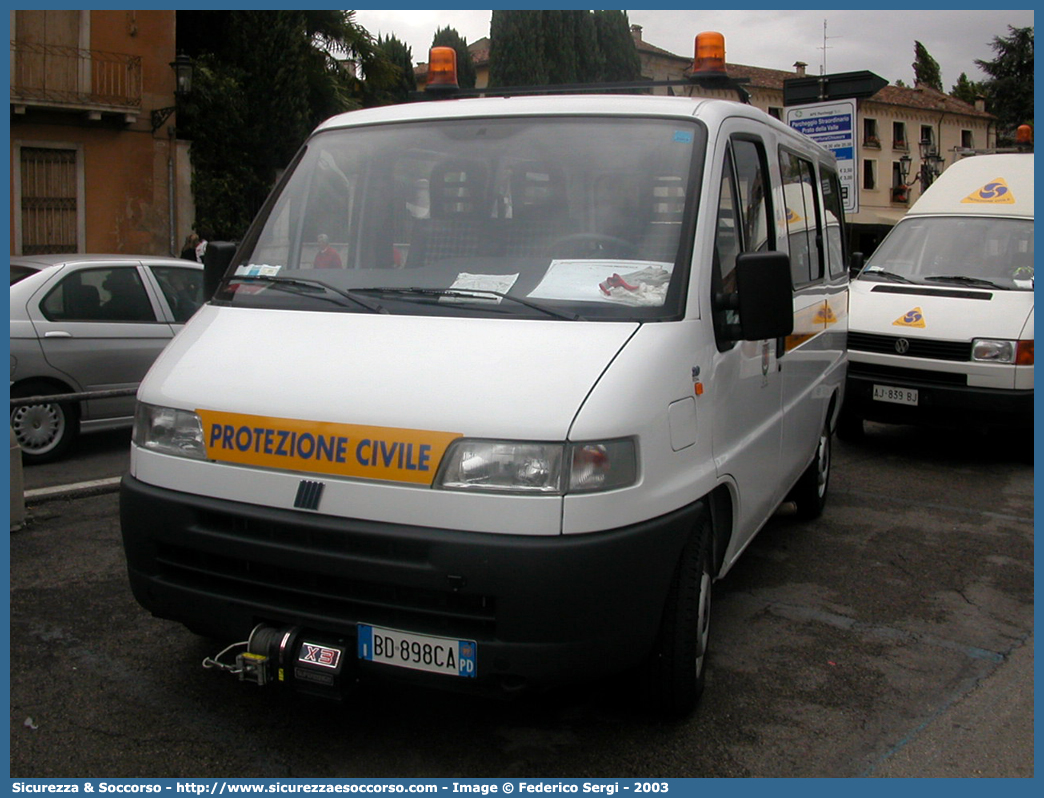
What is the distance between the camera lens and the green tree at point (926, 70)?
8419 centimetres

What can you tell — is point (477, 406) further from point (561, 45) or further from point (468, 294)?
point (561, 45)

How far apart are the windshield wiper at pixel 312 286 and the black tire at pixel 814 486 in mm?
3450

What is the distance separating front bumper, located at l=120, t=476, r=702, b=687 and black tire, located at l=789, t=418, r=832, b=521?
313 cm

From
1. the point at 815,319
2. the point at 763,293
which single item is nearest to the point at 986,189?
the point at 815,319

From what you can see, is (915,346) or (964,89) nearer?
(915,346)

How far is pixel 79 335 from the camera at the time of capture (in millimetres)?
8070

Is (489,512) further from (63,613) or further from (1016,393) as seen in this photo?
(1016,393)

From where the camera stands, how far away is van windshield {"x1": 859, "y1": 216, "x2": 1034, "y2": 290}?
9.14 m

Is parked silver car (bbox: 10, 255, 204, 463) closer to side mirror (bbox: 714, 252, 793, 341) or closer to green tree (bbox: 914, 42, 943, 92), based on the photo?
side mirror (bbox: 714, 252, 793, 341)

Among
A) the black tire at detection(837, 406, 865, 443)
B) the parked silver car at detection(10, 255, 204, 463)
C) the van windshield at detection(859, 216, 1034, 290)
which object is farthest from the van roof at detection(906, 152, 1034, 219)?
the parked silver car at detection(10, 255, 204, 463)

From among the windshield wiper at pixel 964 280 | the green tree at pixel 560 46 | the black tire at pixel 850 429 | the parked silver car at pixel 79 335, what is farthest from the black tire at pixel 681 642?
the green tree at pixel 560 46

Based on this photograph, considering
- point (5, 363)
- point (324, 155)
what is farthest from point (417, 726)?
point (5, 363)

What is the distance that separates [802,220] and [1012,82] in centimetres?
5623

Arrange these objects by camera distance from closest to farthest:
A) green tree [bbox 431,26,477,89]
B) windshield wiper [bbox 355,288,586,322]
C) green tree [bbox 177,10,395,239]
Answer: windshield wiper [bbox 355,288,586,322], green tree [bbox 177,10,395,239], green tree [bbox 431,26,477,89]
